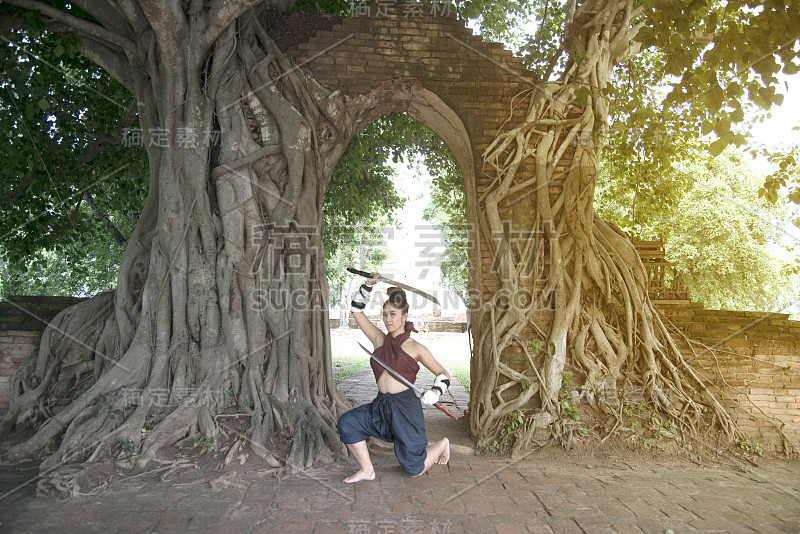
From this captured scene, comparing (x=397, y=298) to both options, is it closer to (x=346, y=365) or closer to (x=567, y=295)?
(x=567, y=295)

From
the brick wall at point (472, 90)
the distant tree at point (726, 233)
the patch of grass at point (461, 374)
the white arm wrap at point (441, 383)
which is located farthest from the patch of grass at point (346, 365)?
the distant tree at point (726, 233)

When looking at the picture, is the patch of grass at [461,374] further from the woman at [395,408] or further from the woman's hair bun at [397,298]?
the woman's hair bun at [397,298]

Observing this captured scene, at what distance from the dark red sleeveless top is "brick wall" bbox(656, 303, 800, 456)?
Result: 322 centimetres

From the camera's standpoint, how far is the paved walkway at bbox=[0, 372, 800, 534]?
318 centimetres

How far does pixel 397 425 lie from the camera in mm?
3977

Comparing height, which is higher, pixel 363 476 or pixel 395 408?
pixel 395 408

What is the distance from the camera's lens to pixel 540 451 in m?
4.86

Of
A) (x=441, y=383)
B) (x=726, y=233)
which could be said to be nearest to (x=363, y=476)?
(x=441, y=383)

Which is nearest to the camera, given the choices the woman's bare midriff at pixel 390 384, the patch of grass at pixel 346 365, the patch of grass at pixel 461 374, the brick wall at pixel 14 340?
the woman's bare midriff at pixel 390 384

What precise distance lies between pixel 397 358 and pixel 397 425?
494 mm

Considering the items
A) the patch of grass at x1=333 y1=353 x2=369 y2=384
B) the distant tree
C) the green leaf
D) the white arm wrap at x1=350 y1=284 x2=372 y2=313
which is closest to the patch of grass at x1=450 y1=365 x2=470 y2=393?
the patch of grass at x1=333 y1=353 x2=369 y2=384

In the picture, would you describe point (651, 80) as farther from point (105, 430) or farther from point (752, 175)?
point (752, 175)

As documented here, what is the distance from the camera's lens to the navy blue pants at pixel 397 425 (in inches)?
156

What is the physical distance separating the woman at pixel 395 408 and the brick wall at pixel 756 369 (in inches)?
125
